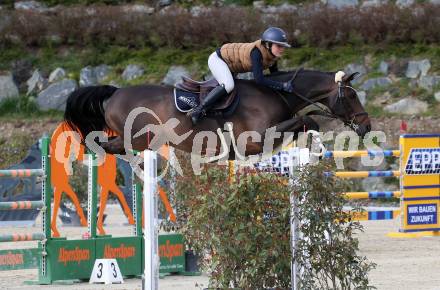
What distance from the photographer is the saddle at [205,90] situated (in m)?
8.34

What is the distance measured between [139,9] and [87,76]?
234cm

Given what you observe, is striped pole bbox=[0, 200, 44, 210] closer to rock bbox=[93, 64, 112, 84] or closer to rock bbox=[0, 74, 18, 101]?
rock bbox=[93, 64, 112, 84]

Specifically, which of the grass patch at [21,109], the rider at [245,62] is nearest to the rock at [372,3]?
the grass patch at [21,109]

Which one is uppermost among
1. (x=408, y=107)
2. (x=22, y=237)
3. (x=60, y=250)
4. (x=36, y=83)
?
(x=36, y=83)

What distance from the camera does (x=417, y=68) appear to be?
18125mm

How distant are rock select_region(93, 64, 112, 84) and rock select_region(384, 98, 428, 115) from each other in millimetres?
5738

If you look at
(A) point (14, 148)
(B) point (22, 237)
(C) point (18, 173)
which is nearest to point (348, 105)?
(C) point (18, 173)

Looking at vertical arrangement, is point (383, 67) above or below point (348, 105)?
above

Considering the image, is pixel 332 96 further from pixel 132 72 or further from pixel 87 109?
pixel 132 72

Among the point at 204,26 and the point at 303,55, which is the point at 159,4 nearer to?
the point at 204,26

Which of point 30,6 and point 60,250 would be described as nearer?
point 60,250

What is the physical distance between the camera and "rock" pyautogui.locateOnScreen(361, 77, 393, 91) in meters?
18.1

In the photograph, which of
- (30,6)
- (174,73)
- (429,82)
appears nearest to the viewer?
(429,82)

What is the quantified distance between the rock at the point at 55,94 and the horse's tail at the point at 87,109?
11178mm
